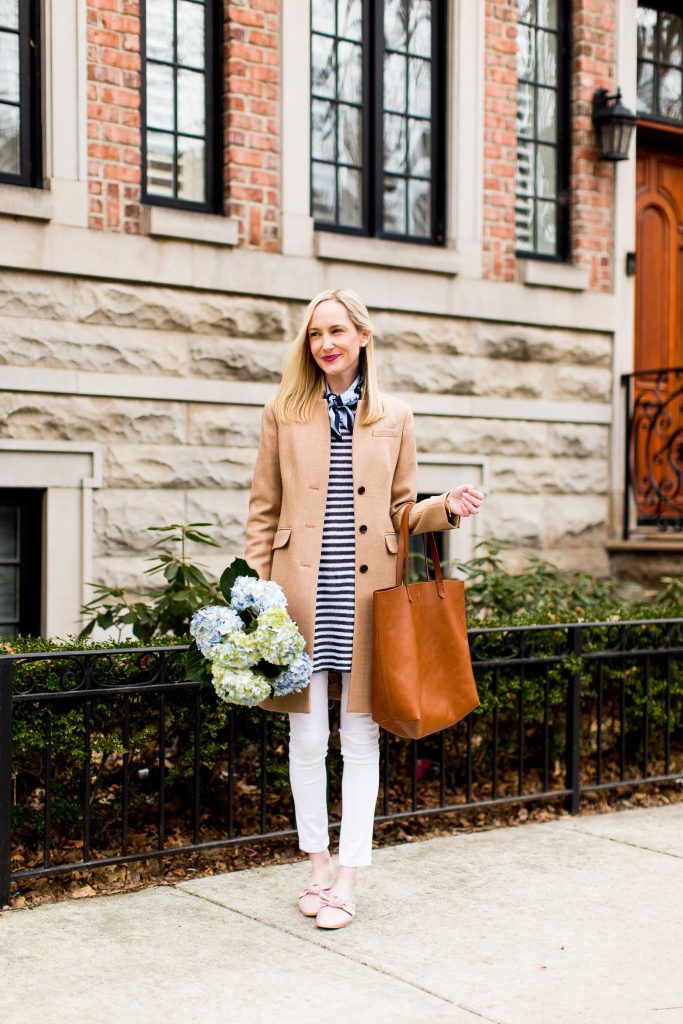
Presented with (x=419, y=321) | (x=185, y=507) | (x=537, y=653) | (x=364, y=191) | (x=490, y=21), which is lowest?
(x=537, y=653)

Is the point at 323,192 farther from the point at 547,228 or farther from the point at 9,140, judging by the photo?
the point at 9,140

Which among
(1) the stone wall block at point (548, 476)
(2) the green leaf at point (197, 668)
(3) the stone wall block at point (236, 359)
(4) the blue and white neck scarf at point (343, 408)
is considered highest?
(3) the stone wall block at point (236, 359)

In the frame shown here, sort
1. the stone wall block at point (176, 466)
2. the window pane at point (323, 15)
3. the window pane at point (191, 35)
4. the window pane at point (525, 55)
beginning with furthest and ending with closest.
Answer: the window pane at point (525, 55), the window pane at point (323, 15), the window pane at point (191, 35), the stone wall block at point (176, 466)

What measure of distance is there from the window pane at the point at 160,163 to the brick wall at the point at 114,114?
0.20m

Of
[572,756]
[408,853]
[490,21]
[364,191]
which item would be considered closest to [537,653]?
[572,756]

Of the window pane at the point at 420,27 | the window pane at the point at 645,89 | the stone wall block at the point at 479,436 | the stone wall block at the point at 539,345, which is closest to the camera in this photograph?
the stone wall block at the point at 479,436

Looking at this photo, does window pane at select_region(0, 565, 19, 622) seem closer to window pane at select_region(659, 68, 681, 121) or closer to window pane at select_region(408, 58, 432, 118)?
window pane at select_region(408, 58, 432, 118)

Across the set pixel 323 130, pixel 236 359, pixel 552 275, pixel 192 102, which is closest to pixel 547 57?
pixel 552 275

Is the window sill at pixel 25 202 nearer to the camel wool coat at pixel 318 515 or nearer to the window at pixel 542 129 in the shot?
the camel wool coat at pixel 318 515

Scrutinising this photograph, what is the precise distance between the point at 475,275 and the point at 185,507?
8.56ft

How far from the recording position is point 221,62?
292 inches

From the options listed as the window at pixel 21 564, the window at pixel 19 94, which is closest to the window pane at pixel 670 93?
the window at pixel 19 94

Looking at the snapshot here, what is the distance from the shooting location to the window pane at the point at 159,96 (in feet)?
23.6

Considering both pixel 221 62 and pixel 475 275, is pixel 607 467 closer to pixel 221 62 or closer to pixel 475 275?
pixel 475 275
